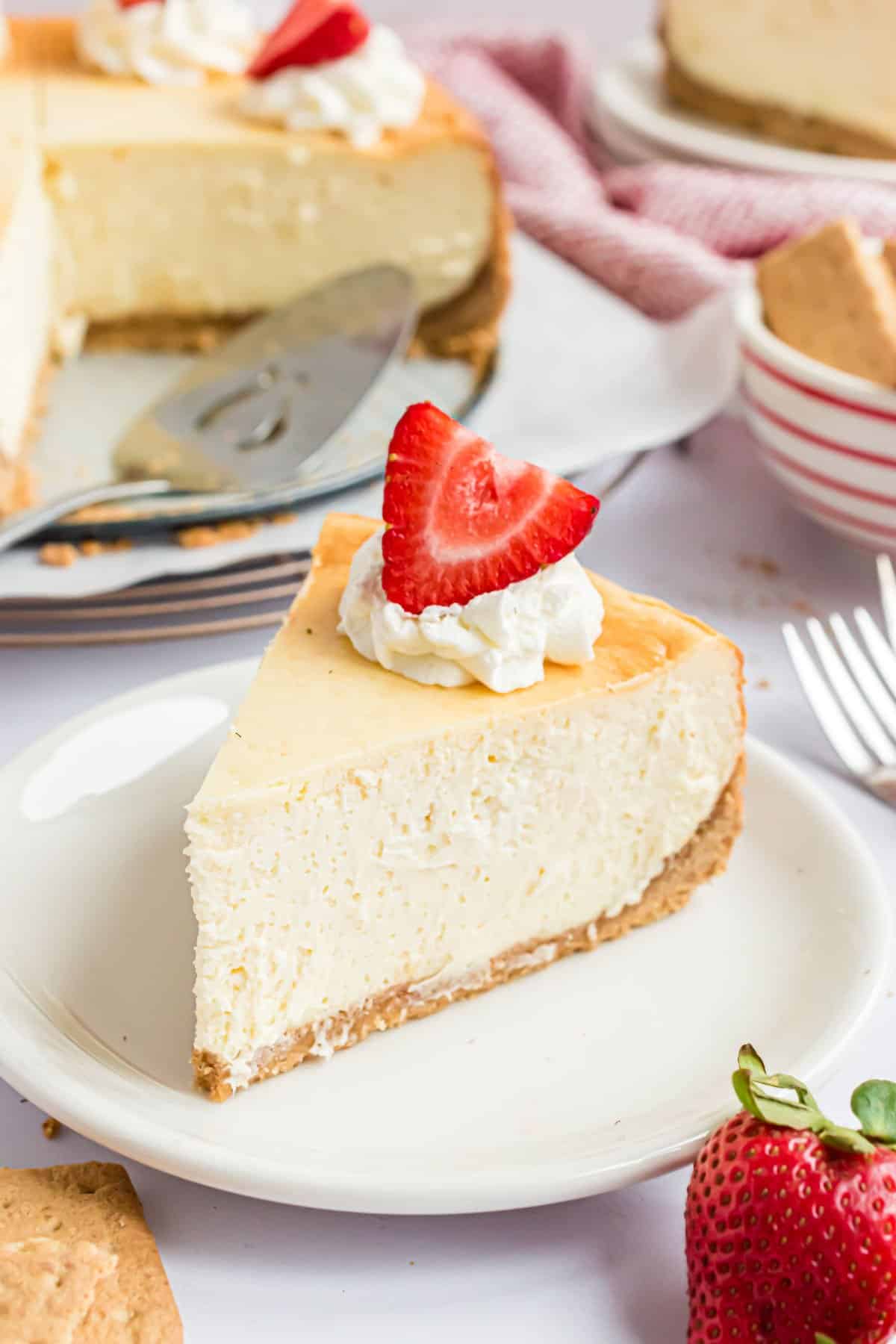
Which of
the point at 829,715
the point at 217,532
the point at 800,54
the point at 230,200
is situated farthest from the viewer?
the point at 800,54

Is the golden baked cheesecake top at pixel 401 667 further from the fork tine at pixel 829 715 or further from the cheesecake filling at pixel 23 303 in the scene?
the cheesecake filling at pixel 23 303

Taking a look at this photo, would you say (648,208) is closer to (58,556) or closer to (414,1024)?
(58,556)

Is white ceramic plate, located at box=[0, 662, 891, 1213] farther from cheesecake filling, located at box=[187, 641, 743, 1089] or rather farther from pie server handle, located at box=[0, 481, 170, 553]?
pie server handle, located at box=[0, 481, 170, 553]

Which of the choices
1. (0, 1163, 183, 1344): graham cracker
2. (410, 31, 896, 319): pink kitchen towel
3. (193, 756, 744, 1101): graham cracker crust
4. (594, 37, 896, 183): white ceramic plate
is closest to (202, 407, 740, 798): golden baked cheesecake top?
(193, 756, 744, 1101): graham cracker crust

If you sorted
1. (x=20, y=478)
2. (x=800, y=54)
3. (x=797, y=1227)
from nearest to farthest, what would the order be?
(x=797, y=1227)
(x=20, y=478)
(x=800, y=54)

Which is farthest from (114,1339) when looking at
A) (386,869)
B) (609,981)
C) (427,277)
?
(427,277)

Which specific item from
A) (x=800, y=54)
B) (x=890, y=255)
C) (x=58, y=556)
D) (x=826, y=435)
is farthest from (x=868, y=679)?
(x=800, y=54)

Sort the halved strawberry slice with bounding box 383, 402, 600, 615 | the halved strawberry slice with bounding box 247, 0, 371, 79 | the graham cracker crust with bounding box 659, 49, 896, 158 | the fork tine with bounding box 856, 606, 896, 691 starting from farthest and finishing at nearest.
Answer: the graham cracker crust with bounding box 659, 49, 896, 158 < the halved strawberry slice with bounding box 247, 0, 371, 79 < the fork tine with bounding box 856, 606, 896, 691 < the halved strawberry slice with bounding box 383, 402, 600, 615

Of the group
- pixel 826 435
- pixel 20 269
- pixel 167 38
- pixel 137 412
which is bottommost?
pixel 137 412

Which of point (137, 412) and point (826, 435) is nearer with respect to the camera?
point (826, 435)
